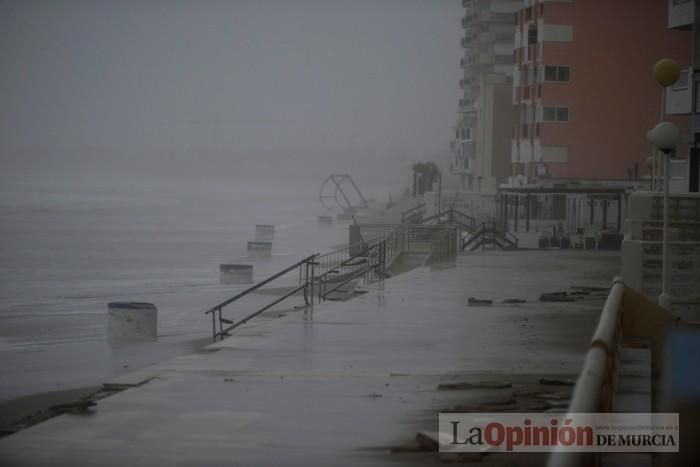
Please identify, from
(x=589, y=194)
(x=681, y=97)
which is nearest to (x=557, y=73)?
(x=589, y=194)

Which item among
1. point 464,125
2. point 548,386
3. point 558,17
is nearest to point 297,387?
point 548,386

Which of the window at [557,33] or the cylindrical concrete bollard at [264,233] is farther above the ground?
the window at [557,33]

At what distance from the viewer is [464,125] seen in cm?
9556

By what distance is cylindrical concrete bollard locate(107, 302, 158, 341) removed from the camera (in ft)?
72.9

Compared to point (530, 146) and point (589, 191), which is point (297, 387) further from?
point (530, 146)

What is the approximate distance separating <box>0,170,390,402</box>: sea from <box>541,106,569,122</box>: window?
1226 centimetres

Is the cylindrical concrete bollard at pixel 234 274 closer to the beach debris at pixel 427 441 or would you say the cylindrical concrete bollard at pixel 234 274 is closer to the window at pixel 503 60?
the beach debris at pixel 427 441

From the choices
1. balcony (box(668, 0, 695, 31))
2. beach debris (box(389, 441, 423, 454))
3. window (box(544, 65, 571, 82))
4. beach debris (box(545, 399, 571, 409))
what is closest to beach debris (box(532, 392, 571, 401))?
beach debris (box(545, 399, 571, 409))

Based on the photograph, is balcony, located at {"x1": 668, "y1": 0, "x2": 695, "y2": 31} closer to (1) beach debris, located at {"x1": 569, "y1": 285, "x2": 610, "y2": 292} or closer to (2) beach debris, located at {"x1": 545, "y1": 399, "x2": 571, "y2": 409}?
(1) beach debris, located at {"x1": 569, "y1": 285, "x2": 610, "y2": 292}

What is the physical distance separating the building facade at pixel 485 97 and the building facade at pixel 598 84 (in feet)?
55.4

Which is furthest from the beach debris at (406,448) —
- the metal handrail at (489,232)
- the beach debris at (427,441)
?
the metal handrail at (489,232)

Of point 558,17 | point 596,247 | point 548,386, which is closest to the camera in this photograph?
point 548,386

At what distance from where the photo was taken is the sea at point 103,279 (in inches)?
782

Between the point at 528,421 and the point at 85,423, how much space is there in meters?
3.15
